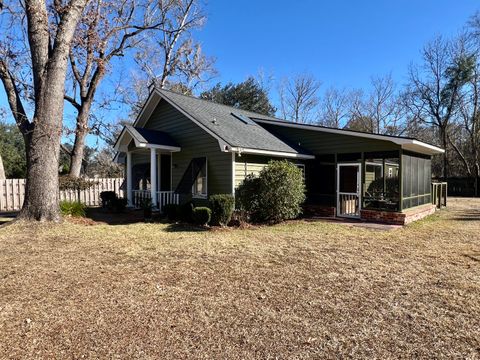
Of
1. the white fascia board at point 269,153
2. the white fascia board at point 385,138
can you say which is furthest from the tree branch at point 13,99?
the white fascia board at point 385,138

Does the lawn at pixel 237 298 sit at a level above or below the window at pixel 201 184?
below

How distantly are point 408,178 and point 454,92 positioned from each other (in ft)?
74.4

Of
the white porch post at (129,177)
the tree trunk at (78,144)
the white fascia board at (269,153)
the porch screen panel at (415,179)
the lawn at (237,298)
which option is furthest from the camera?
the tree trunk at (78,144)

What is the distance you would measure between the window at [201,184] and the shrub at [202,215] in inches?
94.0

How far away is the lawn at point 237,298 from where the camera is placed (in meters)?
3.05

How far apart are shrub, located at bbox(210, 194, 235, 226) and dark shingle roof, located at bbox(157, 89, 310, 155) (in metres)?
1.87

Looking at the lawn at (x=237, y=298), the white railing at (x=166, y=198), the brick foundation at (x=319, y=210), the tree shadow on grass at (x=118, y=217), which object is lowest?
the lawn at (x=237, y=298)

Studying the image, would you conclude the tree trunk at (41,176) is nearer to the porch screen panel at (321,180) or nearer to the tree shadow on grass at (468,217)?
the porch screen panel at (321,180)

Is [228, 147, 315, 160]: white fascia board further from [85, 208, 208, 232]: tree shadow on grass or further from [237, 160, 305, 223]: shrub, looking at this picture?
[85, 208, 208, 232]: tree shadow on grass

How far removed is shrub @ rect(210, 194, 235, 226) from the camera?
9.57 meters

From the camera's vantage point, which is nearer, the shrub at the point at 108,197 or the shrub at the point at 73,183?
the shrub at the point at 108,197

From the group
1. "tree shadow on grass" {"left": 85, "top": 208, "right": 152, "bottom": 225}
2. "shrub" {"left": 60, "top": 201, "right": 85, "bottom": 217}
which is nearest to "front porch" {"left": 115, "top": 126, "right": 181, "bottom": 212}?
"tree shadow on grass" {"left": 85, "top": 208, "right": 152, "bottom": 225}

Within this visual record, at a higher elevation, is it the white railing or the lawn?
the white railing

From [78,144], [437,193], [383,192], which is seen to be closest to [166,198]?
[78,144]
